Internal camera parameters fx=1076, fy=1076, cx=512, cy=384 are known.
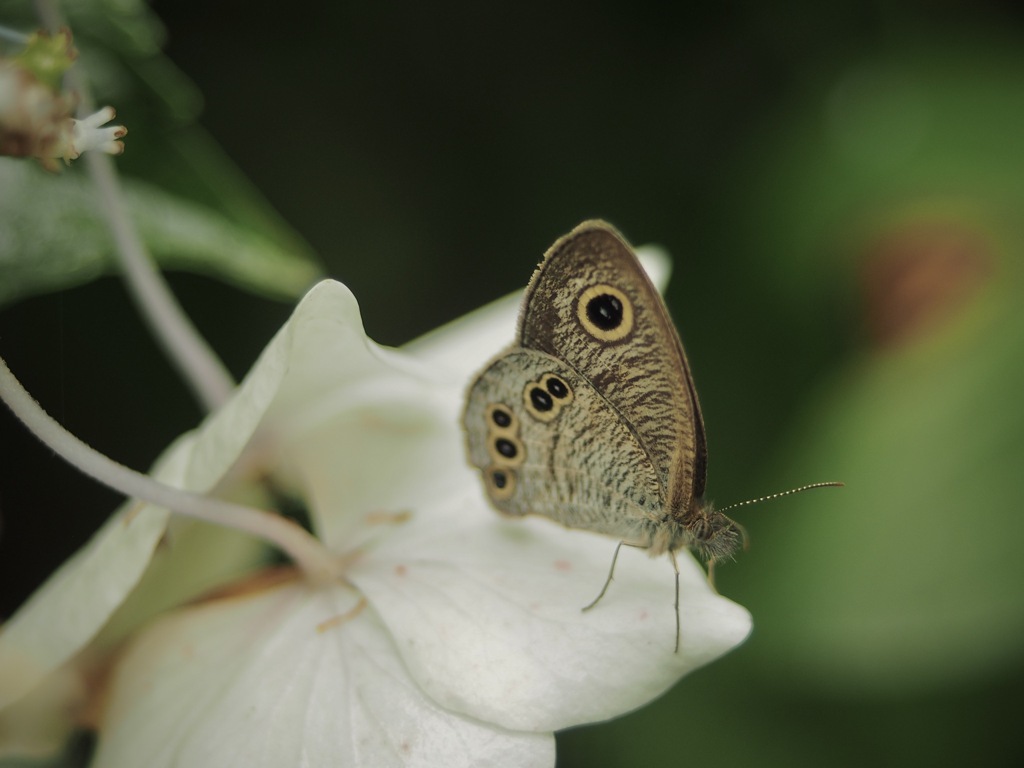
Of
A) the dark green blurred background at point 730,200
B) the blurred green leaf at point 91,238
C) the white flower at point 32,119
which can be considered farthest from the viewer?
the dark green blurred background at point 730,200

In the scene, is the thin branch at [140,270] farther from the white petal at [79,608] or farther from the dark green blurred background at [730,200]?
the dark green blurred background at [730,200]

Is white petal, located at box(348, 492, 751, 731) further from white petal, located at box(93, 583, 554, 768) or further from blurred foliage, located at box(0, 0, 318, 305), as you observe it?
blurred foliage, located at box(0, 0, 318, 305)

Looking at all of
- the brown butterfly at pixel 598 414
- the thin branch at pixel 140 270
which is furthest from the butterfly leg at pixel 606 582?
the thin branch at pixel 140 270

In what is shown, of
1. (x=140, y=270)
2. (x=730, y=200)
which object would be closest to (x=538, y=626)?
(x=140, y=270)

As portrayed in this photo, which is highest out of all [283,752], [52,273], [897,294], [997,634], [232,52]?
[232,52]

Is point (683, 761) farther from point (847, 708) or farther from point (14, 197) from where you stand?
point (14, 197)

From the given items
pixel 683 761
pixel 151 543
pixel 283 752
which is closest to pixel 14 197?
pixel 151 543
